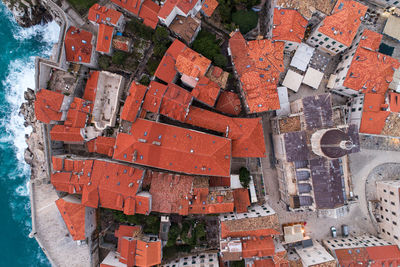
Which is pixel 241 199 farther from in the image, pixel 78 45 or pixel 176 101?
pixel 78 45

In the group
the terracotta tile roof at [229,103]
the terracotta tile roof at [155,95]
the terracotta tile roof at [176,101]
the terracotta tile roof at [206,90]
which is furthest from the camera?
the terracotta tile roof at [229,103]

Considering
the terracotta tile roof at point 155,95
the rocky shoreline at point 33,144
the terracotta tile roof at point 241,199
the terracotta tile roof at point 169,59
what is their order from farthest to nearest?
the rocky shoreline at point 33,144
the terracotta tile roof at point 241,199
the terracotta tile roof at point 169,59
the terracotta tile roof at point 155,95

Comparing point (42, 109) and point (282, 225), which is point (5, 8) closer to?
point (42, 109)

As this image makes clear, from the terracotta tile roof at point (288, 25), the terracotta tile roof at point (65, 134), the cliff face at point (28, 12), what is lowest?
the terracotta tile roof at point (65, 134)

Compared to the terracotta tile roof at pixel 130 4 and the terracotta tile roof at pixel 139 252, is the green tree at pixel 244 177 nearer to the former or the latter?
the terracotta tile roof at pixel 139 252

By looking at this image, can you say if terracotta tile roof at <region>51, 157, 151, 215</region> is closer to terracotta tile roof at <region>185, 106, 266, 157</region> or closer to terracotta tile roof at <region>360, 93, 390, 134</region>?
terracotta tile roof at <region>185, 106, 266, 157</region>

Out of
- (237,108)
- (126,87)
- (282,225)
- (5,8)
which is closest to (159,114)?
(126,87)

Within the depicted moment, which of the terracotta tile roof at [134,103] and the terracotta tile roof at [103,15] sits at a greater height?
the terracotta tile roof at [103,15]

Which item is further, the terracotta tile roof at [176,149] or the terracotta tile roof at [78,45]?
the terracotta tile roof at [78,45]

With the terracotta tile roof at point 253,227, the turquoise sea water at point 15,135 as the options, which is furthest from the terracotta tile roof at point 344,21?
the turquoise sea water at point 15,135
